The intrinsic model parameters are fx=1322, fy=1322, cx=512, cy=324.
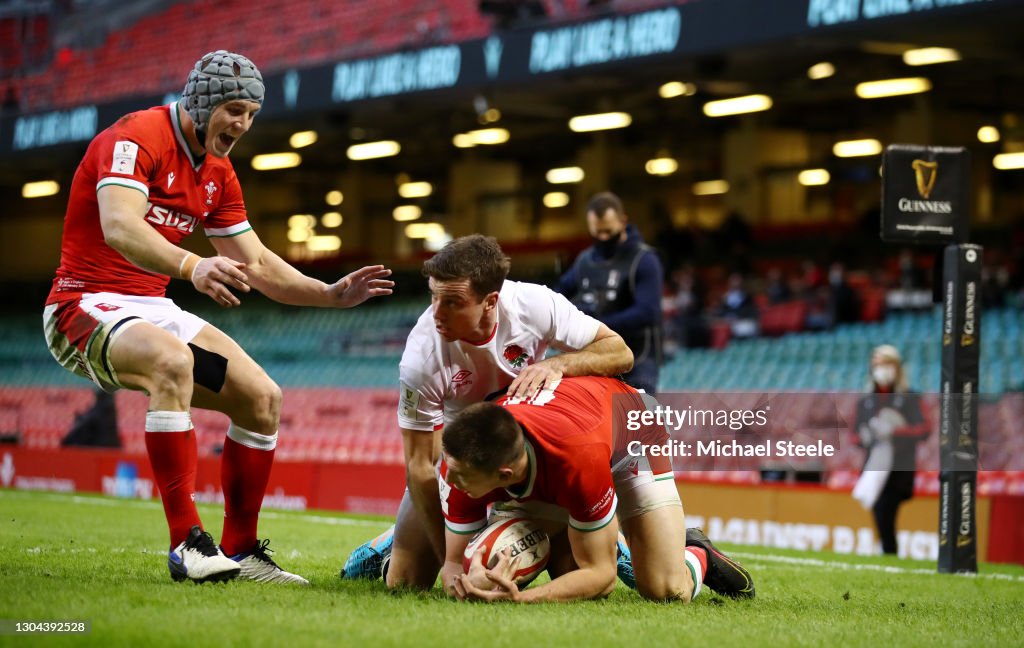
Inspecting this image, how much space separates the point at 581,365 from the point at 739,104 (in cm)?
2130

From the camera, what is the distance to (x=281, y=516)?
472 inches

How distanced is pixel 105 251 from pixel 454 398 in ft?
5.20

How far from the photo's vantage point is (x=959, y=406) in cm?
798

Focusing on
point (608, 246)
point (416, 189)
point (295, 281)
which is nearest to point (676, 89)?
point (416, 189)

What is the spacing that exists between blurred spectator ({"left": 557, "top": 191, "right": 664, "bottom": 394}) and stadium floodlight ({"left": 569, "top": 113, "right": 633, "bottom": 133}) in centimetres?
1879

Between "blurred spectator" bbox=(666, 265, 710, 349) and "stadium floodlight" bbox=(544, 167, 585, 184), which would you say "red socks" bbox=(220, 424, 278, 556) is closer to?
Answer: "blurred spectator" bbox=(666, 265, 710, 349)

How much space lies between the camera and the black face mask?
8.80 meters

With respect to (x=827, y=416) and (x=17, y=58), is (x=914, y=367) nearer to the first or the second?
(x=827, y=416)

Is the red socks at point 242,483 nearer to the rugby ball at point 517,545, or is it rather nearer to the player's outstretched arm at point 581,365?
the rugby ball at point 517,545

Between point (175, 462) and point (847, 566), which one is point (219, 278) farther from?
point (847, 566)

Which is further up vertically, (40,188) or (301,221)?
(40,188)

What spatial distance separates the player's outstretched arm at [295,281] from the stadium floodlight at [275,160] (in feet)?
88.3

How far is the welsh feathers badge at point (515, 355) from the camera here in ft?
18.0

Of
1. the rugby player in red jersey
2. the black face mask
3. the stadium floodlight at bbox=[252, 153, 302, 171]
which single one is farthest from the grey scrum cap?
the stadium floodlight at bbox=[252, 153, 302, 171]
